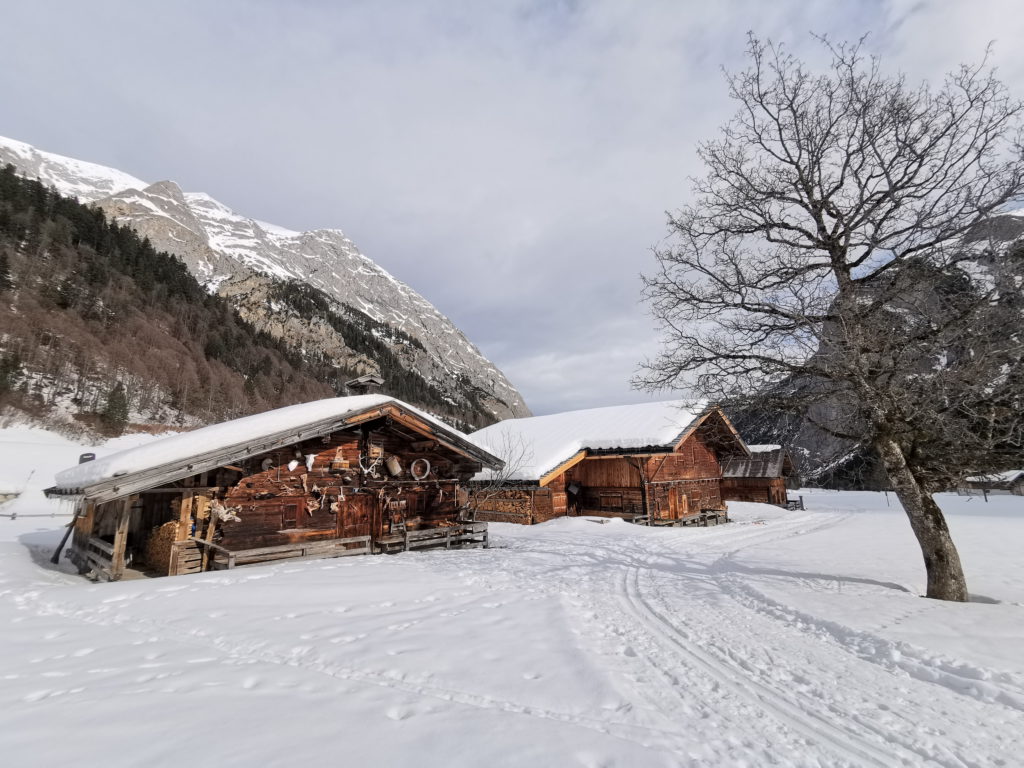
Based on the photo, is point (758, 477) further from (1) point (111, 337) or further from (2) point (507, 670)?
(1) point (111, 337)

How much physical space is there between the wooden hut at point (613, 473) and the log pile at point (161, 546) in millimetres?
11841

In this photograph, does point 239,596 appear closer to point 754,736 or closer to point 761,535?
point 754,736

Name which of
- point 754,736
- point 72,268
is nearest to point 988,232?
point 754,736

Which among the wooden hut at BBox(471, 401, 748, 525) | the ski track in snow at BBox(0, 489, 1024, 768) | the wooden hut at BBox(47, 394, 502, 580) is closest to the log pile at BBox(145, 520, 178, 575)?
the wooden hut at BBox(47, 394, 502, 580)

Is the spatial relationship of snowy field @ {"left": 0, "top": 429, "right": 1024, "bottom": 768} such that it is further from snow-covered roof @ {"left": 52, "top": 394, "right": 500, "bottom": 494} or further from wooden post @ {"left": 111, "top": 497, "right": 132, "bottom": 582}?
snow-covered roof @ {"left": 52, "top": 394, "right": 500, "bottom": 494}

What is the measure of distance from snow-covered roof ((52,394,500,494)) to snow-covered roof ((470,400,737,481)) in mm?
10045

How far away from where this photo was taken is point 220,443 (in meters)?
11.1

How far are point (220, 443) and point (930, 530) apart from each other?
15.0 metres

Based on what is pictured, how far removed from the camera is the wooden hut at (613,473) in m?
23.1

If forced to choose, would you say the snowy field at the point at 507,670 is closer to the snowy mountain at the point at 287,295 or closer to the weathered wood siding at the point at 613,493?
the weathered wood siding at the point at 613,493

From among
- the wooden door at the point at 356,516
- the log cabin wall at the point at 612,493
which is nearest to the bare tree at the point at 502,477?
the log cabin wall at the point at 612,493

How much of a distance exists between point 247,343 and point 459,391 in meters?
70.1

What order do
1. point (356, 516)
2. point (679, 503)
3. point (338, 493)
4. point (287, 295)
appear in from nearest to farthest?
point (338, 493) < point (356, 516) < point (679, 503) < point (287, 295)

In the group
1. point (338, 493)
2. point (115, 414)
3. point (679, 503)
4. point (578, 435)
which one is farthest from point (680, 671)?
point (115, 414)
